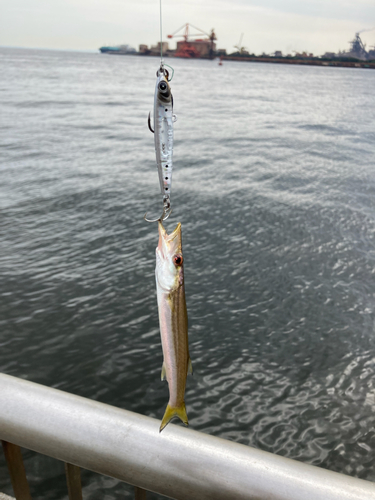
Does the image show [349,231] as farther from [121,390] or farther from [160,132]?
[160,132]

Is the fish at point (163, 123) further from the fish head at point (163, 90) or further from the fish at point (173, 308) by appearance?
the fish at point (173, 308)

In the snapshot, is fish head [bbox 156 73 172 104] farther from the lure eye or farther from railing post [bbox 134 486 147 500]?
railing post [bbox 134 486 147 500]

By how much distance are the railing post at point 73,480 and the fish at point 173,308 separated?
755mm

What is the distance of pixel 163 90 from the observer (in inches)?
40.7

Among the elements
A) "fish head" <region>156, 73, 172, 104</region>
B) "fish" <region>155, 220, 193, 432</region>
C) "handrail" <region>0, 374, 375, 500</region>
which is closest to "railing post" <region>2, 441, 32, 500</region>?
"handrail" <region>0, 374, 375, 500</region>

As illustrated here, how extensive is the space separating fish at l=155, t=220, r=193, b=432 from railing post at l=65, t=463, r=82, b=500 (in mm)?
755

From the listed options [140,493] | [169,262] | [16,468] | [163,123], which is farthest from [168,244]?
[16,468]

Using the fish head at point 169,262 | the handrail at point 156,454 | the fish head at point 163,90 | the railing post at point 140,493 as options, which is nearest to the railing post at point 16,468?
the handrail at point 156,454

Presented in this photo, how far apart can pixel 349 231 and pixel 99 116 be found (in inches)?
931

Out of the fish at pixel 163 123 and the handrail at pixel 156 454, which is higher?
the fish at pixel 163 123

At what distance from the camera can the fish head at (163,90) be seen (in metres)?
1.03

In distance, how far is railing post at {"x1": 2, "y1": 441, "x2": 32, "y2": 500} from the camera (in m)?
1.62

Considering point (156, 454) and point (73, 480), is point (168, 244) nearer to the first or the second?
point (156, 454)

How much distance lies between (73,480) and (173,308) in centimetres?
107
